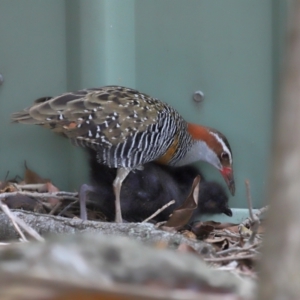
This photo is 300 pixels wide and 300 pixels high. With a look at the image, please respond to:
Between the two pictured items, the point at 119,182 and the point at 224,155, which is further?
the point at 224,155

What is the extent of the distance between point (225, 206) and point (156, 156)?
463mm

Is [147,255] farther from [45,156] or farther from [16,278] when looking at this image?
[45,156]

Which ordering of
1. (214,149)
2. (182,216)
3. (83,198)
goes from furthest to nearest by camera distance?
(214,149)
(83,198)
(182,216)

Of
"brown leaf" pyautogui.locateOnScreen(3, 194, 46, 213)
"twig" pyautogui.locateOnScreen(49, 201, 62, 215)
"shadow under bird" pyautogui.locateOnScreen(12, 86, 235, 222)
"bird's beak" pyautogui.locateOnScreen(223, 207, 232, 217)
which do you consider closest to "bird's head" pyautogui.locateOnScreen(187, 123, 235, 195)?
"bird's beak" pyautogui.locateOnScreen(223, 207, 232, 217)

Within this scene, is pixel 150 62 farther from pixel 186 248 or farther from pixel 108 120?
pixel 186 248

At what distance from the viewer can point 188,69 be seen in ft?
11.2

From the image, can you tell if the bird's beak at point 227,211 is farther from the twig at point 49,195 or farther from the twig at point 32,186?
the twig at point 32,186

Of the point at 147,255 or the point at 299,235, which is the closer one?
the point at 299,235

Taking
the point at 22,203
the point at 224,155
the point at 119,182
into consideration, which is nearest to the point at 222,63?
the point at 224,155

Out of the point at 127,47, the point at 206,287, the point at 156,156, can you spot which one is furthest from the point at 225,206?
the point at 206,287

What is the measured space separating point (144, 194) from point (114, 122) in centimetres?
45

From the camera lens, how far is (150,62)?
11.3 ft

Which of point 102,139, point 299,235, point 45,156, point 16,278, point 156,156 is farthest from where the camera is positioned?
point 45,156

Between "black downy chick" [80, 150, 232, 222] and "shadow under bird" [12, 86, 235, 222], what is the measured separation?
11 centimetres
